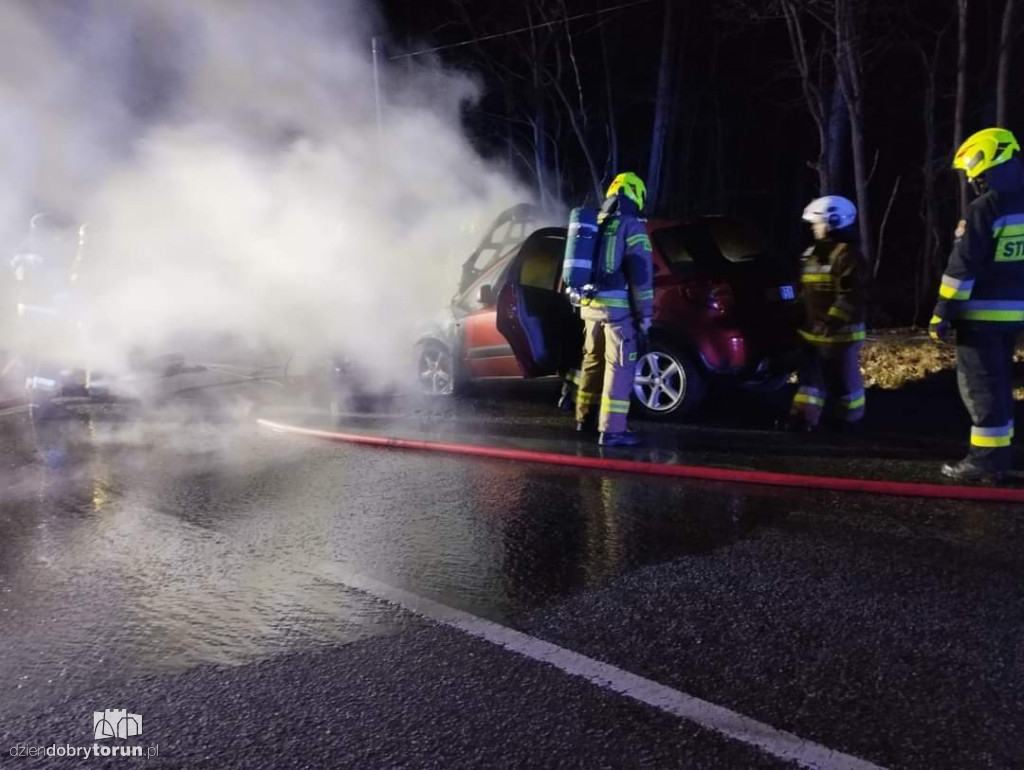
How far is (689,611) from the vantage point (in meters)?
3.37

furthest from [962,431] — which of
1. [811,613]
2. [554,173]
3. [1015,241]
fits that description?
[554,173]

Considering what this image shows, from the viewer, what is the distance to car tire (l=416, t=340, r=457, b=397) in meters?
8.64

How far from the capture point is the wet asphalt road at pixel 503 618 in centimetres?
257

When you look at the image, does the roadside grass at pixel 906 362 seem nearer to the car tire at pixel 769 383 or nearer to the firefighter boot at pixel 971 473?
the car tire at pixel 769 383

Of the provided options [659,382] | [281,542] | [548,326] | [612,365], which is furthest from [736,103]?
[281,542]

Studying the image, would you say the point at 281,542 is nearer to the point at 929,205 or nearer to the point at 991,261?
the point at 991,261

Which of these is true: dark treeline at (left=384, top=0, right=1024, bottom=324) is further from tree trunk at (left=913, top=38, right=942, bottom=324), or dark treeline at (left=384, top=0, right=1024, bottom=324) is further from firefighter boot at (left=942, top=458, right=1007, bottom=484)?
firefighter boot at (left=942, top=458, right=1007, bottom=484)

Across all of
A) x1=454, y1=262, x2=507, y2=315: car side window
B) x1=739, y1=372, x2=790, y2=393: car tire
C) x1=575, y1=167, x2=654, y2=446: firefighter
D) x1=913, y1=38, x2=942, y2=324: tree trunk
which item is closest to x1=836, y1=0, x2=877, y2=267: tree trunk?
x1=913, y1=38, x2=942, y2=324: tree trunk

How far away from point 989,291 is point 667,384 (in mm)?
2636

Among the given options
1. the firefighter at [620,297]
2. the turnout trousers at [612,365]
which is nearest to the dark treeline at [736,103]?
the firefighter at [620,297]

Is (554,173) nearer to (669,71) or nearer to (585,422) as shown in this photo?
(669,71)

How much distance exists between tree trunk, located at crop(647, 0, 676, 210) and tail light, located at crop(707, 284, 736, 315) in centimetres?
1149

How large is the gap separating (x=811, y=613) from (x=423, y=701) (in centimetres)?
155

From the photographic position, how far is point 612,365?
6.07 m
